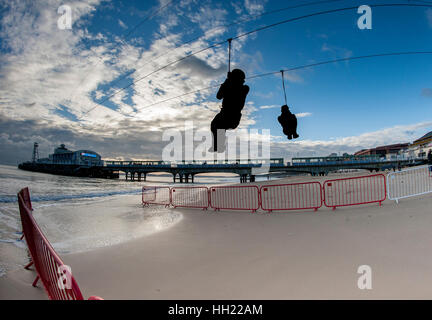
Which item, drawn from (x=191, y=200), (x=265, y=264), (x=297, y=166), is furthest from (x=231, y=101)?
(x=297, y=166)

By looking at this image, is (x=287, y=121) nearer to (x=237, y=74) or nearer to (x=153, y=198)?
(x=237, y=74)

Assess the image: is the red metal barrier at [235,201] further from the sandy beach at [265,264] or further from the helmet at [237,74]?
the helmet at [237,74]

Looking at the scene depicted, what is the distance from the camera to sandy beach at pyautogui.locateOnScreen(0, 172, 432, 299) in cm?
233

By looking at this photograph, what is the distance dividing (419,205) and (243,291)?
7.02m

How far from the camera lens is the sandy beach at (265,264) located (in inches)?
91.6

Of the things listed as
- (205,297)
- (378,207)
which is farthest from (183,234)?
(378,207)

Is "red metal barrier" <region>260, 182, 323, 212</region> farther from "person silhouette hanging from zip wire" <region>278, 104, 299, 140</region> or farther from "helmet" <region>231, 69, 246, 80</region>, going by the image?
"helmet" <region>231, 69, 246, 80</region>

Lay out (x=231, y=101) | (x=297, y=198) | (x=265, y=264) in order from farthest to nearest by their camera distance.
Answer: (x=297, y=198)
(x=231, y=101)
(x=265, y=264)

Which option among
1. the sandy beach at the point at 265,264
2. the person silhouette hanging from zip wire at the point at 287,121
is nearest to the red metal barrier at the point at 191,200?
the sandy beach at the point at 265,264

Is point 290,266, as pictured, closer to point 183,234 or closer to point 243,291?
point 243,291

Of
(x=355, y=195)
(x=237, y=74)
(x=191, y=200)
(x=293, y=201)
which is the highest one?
(x=237, y=74)

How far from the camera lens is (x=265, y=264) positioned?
3.00 meters

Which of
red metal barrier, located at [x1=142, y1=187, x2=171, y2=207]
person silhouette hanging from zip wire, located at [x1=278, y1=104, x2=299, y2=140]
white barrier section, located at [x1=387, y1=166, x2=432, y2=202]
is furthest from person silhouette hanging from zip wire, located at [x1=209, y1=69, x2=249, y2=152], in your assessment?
red metal barrier, located at [x1=142, y1=187, x2=171, y2=207]

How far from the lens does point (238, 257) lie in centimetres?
332
